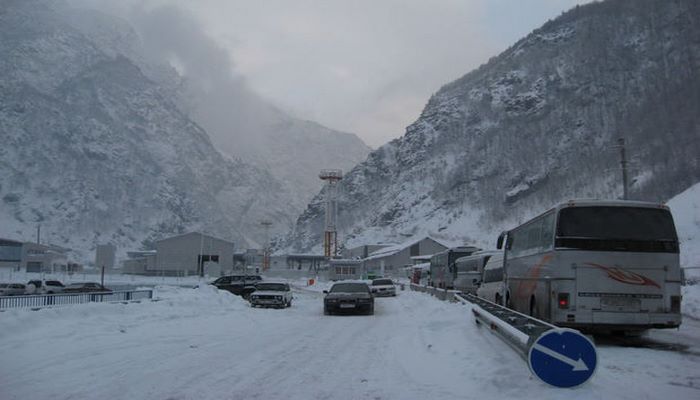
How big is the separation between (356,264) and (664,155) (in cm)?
6596

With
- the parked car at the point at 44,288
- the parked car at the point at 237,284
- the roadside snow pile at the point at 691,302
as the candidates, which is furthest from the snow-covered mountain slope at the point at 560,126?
the parked car at the point at 44,288

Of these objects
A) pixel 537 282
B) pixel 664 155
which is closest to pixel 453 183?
pixel 664 155

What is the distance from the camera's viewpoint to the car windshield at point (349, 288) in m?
27.0

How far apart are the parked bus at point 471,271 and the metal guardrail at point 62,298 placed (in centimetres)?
1779

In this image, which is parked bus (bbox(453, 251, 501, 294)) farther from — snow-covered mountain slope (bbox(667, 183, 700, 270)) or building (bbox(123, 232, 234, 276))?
building (bbox(123, 232, 234, 276))

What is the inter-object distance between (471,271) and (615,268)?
25.4 metres

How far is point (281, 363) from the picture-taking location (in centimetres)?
1180

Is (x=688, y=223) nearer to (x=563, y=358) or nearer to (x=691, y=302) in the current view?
(x=691, y=302)

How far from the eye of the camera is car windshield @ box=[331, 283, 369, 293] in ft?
88.7

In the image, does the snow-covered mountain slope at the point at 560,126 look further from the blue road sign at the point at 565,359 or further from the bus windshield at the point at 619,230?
the blue road sign at the point at 565,359

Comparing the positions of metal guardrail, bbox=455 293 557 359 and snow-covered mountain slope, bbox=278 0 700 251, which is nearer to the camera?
metal guardrail, bbox=455 293 557 359

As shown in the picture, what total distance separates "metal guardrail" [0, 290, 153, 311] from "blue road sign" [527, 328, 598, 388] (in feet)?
48.2

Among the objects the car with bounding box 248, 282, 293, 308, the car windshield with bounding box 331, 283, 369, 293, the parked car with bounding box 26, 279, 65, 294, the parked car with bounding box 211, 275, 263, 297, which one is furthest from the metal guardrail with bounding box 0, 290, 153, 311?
the parked car with bounding box 26, 279, 65, 294

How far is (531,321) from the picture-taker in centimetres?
1144
